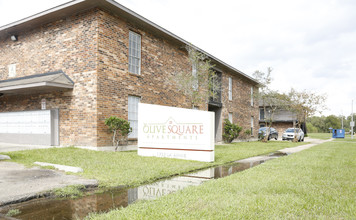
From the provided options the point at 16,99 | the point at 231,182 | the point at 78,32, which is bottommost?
the point at 231,182

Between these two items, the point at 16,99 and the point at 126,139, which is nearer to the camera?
the point at 126,139

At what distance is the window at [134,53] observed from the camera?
44.7 feet

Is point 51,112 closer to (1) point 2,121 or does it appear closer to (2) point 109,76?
(2) point 109,76

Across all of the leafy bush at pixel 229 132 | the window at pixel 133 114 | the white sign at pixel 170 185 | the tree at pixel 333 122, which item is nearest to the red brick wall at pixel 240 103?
the leafy bush at pixel 229 132

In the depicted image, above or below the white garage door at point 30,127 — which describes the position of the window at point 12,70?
above

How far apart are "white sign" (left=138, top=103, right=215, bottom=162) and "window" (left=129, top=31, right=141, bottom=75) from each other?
3.62 meters

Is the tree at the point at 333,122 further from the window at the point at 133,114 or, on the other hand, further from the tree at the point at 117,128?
the tree at the point at 117,128

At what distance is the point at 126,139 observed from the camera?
42.2ft

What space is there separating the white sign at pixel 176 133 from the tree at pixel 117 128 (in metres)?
1.30

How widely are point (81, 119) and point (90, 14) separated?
189 inches

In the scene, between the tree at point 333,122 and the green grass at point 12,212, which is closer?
the green grass at point 12,212

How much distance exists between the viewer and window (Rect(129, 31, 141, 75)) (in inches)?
536

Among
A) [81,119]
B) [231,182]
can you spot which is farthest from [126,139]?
[231,182]

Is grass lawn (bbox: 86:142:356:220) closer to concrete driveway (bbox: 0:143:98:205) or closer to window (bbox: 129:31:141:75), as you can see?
concrete driveway (bbox: 0:143:98:205)
